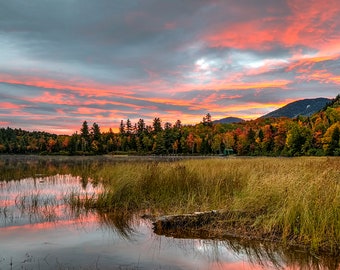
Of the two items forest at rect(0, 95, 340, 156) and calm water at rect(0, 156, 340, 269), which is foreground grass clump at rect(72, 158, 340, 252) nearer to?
calm water at rect(0, 156, 340, 269)

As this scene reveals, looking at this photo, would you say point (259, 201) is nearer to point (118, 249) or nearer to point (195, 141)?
point (118, 249)

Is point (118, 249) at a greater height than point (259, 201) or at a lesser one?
lesser

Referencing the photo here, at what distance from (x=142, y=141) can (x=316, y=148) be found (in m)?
77.7

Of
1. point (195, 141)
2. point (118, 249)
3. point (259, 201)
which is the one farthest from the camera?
point (195, 141)

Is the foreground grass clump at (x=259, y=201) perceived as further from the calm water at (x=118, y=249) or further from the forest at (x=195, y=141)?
the forest at (x=195, y=141)

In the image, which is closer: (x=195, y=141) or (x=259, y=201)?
(x=259, y=201)

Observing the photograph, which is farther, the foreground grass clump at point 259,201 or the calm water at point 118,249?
the foreground grass clump at point 259,201

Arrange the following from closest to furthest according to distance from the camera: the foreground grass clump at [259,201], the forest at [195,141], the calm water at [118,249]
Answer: the calm water at [118,249]
the foreground grass clump at [259,201]
the forest at [195,141]

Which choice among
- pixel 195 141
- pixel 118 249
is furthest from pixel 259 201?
pixel 195 141

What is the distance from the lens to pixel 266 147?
10244 centimetres

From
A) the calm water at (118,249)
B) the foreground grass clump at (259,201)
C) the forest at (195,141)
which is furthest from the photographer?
the forest at (195,141)

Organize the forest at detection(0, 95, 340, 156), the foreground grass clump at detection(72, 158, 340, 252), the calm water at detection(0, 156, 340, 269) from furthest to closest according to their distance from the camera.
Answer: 1. the forest at detection(0, 95, 340, 156)
2. the foreground grass clump at detection(72, 158, 340, 252)
3. the calm water at detection(0, 156, 340, 269)

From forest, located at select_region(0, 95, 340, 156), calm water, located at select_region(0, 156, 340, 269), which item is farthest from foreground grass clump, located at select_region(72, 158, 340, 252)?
forest, located at select_region(0, 95, 340, 156)

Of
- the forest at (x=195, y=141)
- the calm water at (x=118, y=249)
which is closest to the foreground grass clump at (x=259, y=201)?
the calm water at (x=118, y=249)
